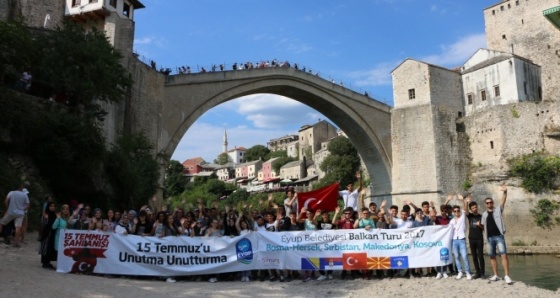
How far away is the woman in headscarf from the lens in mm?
8211

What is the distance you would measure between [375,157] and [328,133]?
48.1 meters

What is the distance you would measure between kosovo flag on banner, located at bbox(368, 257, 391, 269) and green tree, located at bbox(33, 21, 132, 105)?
37.6 ft

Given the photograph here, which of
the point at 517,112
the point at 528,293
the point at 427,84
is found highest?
the point at 427,84

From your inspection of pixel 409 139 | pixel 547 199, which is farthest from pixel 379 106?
pixel 547 199

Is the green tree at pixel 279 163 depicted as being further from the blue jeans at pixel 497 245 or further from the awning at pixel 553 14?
the blue jeans at pixel 497 245

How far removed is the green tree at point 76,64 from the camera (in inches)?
607

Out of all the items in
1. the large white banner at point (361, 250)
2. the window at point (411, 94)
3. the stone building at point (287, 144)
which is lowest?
the large white banner at point (361, 250)

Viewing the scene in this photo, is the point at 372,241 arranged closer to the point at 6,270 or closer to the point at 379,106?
the point at 6,270

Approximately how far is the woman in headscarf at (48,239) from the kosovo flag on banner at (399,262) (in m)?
6.10

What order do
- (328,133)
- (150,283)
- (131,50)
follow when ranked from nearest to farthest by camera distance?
(150,283)
(131,50)
(328,133)

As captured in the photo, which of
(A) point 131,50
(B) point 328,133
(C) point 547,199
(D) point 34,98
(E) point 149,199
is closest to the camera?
(D) point 34,98

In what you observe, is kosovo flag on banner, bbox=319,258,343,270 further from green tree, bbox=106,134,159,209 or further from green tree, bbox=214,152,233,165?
green tree, bbox=214,152,233,165

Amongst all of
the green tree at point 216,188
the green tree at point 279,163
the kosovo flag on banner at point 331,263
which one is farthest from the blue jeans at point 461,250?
the green tree at point 279,163

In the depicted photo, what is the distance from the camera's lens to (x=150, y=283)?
797cm
